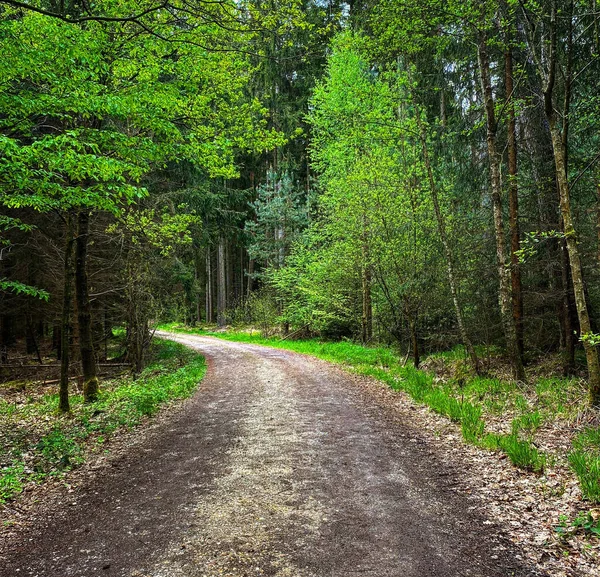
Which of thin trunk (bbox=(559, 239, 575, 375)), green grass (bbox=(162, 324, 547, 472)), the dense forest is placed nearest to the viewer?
green grass (bbox=(162, 324, 547, 472))

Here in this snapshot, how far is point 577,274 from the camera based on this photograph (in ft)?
21.3

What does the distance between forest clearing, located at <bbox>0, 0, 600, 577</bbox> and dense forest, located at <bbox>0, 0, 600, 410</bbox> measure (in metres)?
0.08

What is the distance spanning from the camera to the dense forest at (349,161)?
613 centimetres

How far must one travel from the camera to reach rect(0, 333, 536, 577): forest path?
3.24 meters

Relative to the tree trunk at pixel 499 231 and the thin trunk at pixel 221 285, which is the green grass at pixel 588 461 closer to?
the tree trunk at pixel 499 231

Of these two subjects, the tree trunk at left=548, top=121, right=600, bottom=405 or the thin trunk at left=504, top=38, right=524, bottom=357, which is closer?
the tree trunk at left=548, top=121, right=600, bottom=405

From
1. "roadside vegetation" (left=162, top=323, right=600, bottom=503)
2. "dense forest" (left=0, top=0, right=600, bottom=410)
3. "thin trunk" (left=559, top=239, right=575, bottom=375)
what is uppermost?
"dense forest" (left=0, top=0, right=600, bottom=410)

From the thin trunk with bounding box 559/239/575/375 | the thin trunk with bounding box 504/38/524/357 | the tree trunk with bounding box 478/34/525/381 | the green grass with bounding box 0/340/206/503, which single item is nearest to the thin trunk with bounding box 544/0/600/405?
the tree trunk with bounding box 478/34/525/381

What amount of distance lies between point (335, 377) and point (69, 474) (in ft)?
25.1

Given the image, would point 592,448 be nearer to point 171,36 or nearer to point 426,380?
point 426,380

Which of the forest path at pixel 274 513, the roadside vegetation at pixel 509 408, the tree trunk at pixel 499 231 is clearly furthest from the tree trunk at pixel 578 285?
the forest path at pixel 274 513

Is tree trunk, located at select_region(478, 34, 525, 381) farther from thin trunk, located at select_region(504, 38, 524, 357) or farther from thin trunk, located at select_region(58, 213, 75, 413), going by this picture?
thin trunk, located at select_region(58, 213, 75, 413)

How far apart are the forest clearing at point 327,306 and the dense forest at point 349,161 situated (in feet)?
0.27

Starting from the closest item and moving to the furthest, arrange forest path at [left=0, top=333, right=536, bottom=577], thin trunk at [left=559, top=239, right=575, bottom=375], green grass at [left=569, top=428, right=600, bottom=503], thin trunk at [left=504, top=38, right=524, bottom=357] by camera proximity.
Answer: forest path at [left=0, top=333, right=536, bottom=577], green grass at [left=569, top=428, right=600, bottom=503], thin trunk at [left=559, top=239, right=575, bottom=375], thin trunk at [left=504, top=38, right=524, bottom=357]
